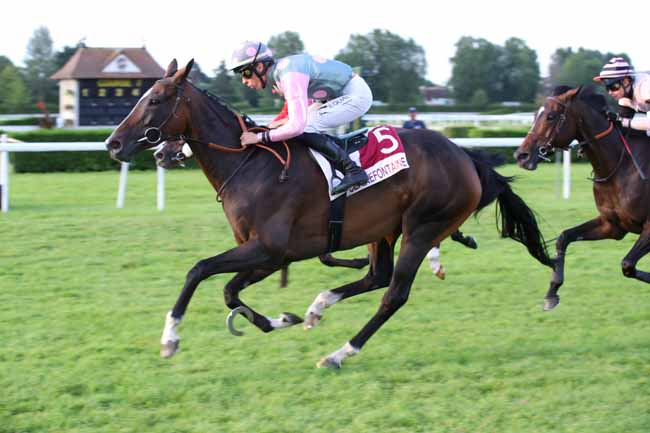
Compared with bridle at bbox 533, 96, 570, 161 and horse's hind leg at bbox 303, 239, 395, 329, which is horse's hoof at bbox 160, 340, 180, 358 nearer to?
horse's hind leg at bbox 303, 239, 395, 329

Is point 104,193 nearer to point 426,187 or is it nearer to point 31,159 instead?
point 31,159

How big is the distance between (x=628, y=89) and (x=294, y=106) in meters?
2.77

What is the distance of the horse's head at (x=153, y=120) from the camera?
450cm

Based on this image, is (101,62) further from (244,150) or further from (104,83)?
(244,150)

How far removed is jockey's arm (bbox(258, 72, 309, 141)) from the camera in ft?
14.9

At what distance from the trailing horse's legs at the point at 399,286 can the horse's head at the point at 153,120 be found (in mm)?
1416

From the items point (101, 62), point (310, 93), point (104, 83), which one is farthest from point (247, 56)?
point (101, 62)

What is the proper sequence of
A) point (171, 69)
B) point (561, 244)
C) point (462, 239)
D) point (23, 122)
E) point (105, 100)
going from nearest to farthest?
1. point (171, 69)
2. point (561, 244)
3. point (462, 239)
4. point (105, 100)
5. point (23, 122)

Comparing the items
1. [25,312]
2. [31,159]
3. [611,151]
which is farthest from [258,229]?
[31,159]

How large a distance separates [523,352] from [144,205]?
755cm

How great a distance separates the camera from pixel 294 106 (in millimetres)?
4531

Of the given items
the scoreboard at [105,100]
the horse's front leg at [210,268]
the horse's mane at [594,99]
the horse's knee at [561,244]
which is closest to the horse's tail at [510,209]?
the horse's knee at [561,244]

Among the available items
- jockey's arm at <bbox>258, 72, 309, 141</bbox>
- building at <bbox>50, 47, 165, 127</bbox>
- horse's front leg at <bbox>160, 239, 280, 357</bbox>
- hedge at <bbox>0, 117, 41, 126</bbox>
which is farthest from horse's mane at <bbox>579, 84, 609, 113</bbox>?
hedge at <bbox>0, 117, 41, 126</bbox>

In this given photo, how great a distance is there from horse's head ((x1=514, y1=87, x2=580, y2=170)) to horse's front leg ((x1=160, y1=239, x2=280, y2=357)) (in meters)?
2.15
